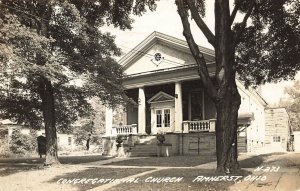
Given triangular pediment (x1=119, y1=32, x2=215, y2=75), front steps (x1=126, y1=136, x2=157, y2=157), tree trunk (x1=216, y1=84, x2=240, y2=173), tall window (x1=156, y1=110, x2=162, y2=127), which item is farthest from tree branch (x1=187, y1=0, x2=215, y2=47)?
tall window (x1=156, y1=110, x2=162, y2=127)

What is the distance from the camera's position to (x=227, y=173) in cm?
1215

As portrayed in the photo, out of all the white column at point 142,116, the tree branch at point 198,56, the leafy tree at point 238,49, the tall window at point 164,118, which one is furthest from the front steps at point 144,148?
the tree branch at point 198,56

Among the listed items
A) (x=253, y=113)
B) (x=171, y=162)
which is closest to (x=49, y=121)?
(x=171, y=162)

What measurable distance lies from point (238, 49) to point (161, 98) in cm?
1089

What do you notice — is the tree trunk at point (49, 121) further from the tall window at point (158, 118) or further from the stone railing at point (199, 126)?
the tall window at point (158, 118)

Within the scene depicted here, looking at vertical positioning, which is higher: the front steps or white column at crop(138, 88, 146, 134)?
white column at crop(138, 88, 146, 134)

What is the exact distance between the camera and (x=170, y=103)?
2941cm

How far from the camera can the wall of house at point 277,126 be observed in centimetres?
4269

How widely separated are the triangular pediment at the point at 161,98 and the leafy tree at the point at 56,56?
868cm

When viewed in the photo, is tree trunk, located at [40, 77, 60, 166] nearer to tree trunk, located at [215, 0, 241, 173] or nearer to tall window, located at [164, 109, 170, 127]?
tree trunk, located at [215, 0, 241, 173]

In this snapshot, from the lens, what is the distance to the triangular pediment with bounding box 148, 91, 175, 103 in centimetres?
2934

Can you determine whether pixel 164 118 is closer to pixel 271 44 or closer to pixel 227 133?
pixel 271 44

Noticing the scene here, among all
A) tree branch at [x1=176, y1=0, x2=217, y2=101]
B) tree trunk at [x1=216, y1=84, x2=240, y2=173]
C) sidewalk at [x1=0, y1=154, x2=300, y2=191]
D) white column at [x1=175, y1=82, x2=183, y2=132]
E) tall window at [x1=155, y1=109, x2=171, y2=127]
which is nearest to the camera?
sidewalk at [x1=0, y1=154, x2=300, y2=191]

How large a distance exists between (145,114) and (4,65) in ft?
53.4
